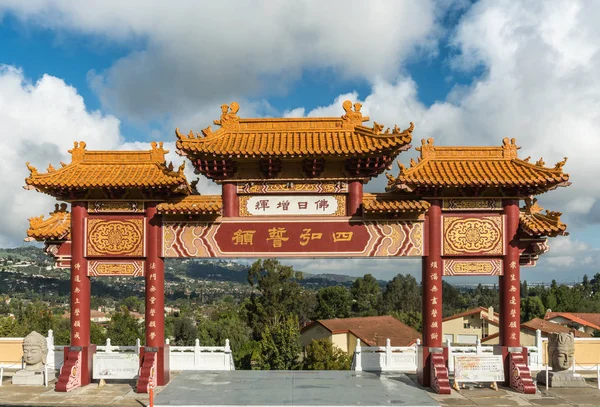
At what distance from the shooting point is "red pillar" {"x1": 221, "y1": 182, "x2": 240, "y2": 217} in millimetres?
12203

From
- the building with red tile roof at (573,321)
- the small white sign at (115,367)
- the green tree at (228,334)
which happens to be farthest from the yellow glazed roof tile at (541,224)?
the building with red tile roof at (573,321)

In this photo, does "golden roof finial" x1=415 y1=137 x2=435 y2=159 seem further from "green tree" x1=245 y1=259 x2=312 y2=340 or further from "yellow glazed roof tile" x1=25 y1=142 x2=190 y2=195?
"green tree" x1=245 y1=259 x2=312 y2=340

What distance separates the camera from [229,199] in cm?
1223

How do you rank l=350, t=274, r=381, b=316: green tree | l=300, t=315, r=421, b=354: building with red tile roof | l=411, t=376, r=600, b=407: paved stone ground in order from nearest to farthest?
l=411, t=376, r=600, b=407: paved stone ground < l=300, t=315, r=421, b=354: building with red tile roof < l=350, t=274, r=381, b=316: green tree

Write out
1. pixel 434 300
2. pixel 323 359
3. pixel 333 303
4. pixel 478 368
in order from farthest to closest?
pixel 333 303, pixel 323 359, pixel 434 300, pixel 478 368

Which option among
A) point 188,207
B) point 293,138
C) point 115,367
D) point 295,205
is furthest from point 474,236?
point 115,367

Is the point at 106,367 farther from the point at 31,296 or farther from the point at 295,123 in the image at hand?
the point at 31,296

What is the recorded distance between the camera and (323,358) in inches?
1091

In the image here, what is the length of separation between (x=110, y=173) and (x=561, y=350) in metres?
10.4

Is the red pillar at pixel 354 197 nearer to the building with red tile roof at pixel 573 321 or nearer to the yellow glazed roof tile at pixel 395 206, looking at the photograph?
the yellow glazed roof tile at pixel 395 206

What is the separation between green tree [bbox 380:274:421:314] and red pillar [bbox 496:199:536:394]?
57.7 m

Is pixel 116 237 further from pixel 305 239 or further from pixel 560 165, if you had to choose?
pixel 560 165

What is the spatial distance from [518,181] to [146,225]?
25.8ft

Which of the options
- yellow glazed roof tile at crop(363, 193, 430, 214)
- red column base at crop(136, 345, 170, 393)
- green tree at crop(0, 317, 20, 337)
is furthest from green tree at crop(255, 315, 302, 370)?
yellow glazed roof tile at crop(363, 193, 430, 214)
